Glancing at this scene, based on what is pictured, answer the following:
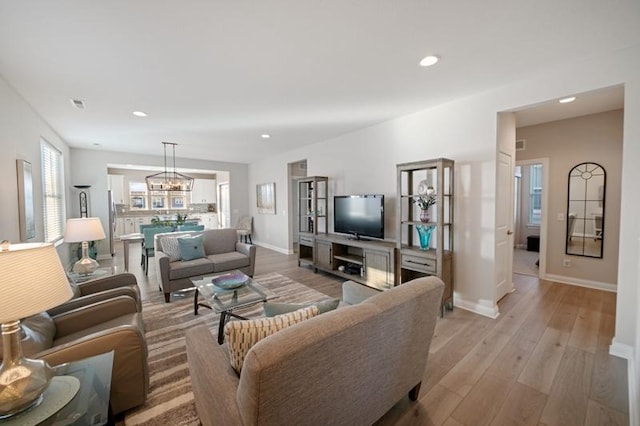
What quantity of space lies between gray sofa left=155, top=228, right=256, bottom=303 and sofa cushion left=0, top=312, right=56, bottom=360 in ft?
5.67

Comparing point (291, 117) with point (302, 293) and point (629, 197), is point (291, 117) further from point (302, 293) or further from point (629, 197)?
point (629, 197)

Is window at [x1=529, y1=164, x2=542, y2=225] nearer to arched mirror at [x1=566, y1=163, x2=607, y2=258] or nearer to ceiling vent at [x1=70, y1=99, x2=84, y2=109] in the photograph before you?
arched mirror at [x1=566, y1=163, x2=607, y2=258]

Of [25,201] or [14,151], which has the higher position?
[14,151]

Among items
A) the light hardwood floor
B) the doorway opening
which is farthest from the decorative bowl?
the doorway opening

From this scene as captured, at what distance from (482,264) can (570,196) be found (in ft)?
8.13

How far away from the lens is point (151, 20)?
171cm

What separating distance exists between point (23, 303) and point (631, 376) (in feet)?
12.1

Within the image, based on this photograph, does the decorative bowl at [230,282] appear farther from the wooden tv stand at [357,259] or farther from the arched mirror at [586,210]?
the arched mirror at [586,210]

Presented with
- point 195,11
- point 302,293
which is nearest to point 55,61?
point 195,11

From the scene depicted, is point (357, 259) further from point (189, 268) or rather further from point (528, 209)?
point (528, 209)

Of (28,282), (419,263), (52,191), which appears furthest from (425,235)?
(52,191)

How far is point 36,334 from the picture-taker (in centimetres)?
153

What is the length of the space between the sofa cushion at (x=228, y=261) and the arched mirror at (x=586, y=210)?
5210mm

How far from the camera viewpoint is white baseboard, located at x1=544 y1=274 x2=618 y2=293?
3.74m
